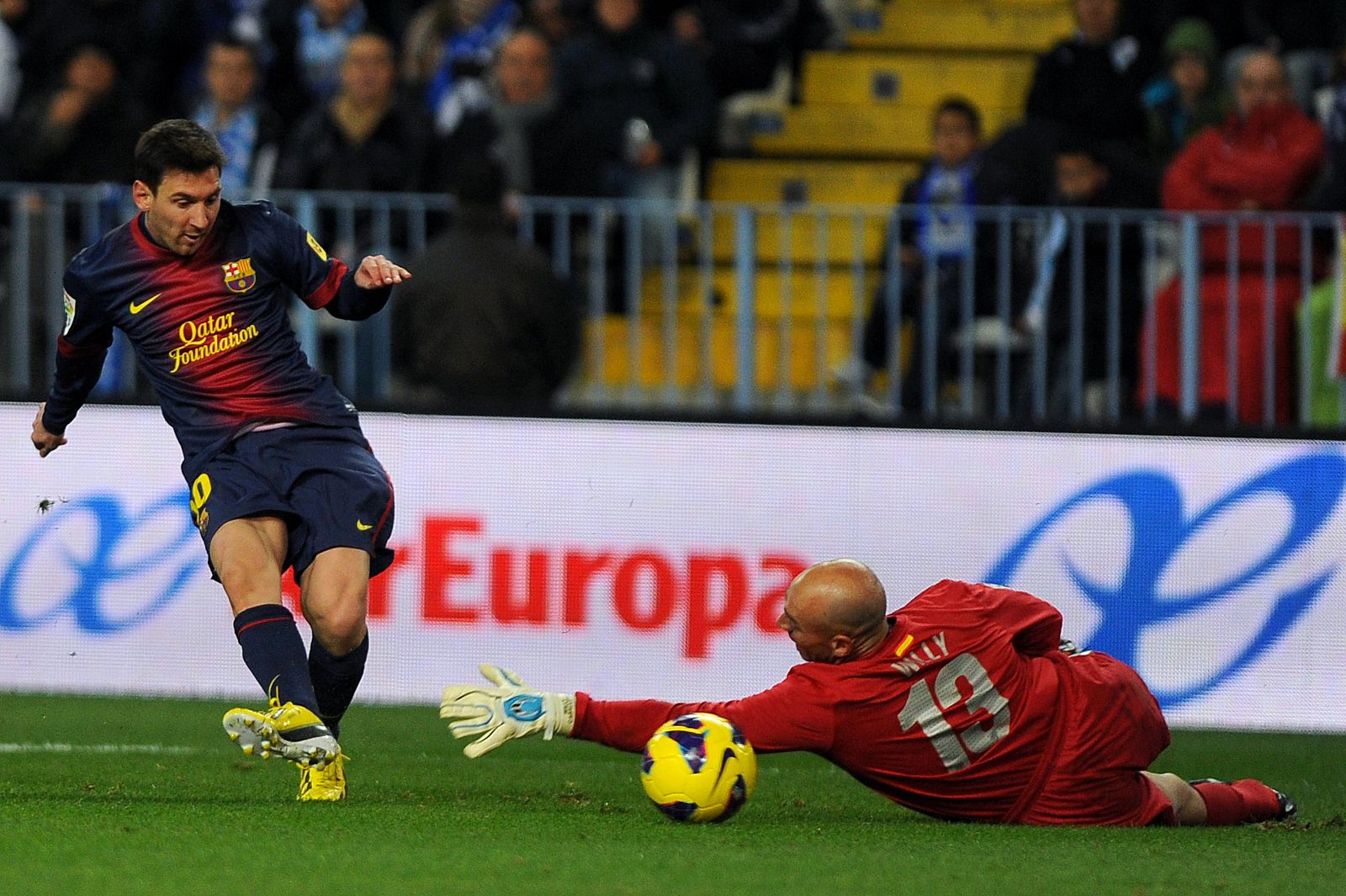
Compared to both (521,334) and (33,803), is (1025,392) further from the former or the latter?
(33,803)

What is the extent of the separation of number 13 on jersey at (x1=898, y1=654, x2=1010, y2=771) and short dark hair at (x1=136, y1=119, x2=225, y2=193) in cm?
258

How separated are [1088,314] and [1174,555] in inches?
71.7

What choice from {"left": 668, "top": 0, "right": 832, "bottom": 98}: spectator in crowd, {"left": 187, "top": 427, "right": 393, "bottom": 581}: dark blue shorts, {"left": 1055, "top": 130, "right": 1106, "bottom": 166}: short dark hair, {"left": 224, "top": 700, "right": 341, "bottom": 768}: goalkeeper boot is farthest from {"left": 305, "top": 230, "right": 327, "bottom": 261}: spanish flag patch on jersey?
{"left": 668, "top": 0, "right": 832, "bottom": 98}: spectator in crowd

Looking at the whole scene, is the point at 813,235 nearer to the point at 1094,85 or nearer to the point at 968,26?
the point at 1094,85

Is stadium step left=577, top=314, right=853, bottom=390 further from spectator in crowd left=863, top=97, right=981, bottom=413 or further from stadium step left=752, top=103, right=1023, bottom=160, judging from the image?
stadium step left=752, top=103, right=1023, bottom=160

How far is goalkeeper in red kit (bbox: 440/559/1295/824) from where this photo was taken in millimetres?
6219

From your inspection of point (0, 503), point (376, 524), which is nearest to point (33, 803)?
point (376, 524)

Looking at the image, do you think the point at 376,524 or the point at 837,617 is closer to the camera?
the point at 837,617

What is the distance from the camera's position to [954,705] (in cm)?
623

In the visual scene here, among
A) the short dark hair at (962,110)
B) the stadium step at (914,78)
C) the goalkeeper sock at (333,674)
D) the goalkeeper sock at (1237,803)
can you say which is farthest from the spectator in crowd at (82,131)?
the goalkeeper sock at (1237,803)

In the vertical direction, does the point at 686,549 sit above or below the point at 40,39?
below

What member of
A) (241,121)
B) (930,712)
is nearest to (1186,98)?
(241,121)

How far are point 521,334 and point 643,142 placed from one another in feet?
7.96

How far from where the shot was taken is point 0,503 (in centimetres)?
996
